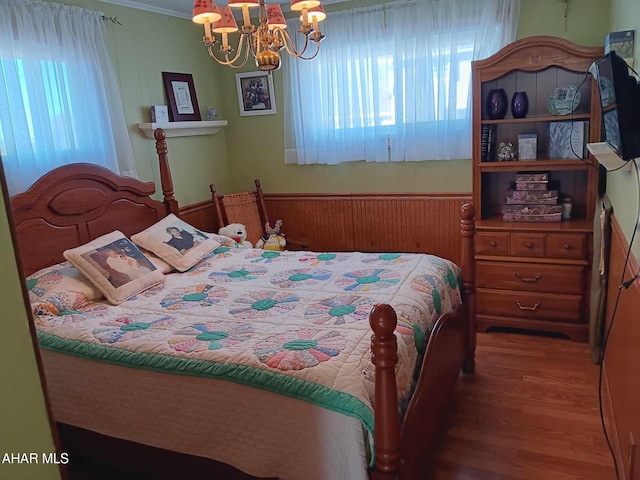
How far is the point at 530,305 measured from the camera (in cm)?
340

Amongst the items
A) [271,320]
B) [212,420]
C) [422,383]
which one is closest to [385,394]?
[422,383]

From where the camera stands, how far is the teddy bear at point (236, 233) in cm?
402

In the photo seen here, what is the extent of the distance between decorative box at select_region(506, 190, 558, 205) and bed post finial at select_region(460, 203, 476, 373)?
2.83 ft

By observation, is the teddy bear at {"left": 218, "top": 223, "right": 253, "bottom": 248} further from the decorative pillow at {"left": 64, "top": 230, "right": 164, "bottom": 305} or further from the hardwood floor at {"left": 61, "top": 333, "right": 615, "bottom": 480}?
the hardwood floor at {"left": 61, "top": 333, "right": 615, "bottom": 480}

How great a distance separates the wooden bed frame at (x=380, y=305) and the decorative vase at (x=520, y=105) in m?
1.13

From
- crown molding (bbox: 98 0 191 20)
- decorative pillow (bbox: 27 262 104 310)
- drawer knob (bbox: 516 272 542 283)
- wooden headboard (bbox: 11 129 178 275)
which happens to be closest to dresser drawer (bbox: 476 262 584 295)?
drawer knob (bbox: 516 272 542 283)

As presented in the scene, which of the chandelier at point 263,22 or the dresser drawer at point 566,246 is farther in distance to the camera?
the dresser drawer at point 566,246

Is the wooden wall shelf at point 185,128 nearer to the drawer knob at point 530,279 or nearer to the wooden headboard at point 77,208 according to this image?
the wooden headboard at point 77,208

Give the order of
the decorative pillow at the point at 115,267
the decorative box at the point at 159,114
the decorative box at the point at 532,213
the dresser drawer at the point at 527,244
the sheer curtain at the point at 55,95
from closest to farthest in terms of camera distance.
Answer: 1. the decorative pillow at the point at 115,267
2. the sheer curtain at the point at 55,95
3. the dresser drawer at the point at 527,244
4. the decorative box at the point at 532,213
5. the decorative box at the point at 159,114

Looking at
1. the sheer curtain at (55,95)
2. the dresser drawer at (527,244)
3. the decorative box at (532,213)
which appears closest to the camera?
the sheer curtain at (55,95)

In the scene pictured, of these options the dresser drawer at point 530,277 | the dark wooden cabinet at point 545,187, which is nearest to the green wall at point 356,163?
the dark wooden cabinet at point 545,187

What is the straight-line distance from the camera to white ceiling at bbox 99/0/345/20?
11.7 feet

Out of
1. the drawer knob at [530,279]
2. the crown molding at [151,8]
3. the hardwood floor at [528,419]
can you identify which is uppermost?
the crown molding at [151,8]

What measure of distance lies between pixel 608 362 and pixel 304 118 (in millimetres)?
2807
